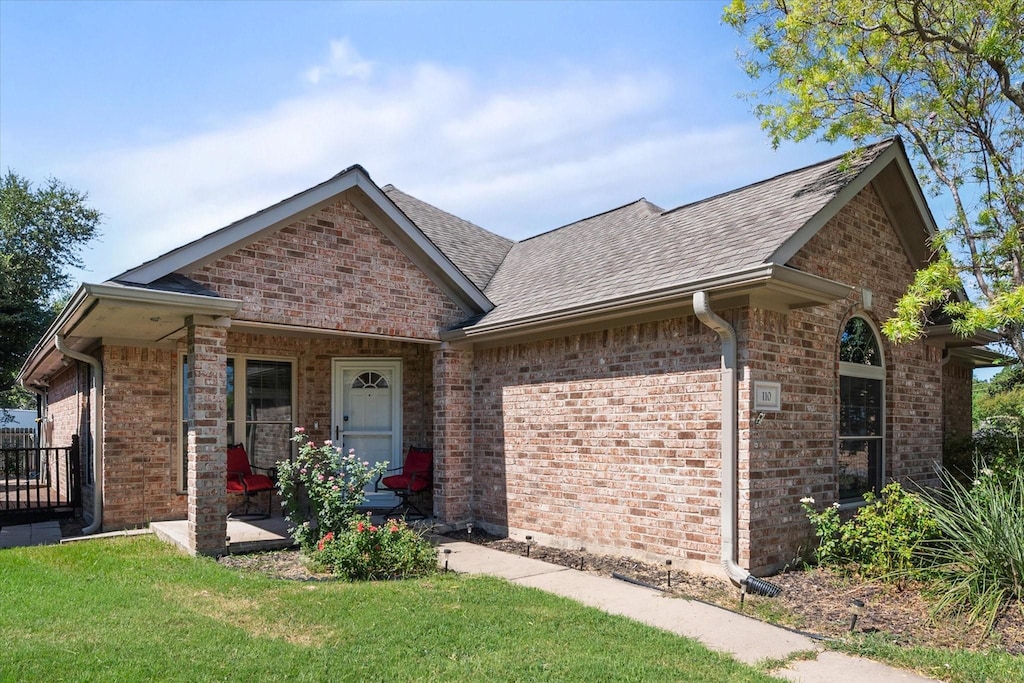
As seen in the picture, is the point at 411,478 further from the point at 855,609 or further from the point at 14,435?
the point at 14,435

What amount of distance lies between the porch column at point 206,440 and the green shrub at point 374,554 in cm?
122

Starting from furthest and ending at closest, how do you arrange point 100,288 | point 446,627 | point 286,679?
1. point 100,288
2. point 446,627
3. point 286,679

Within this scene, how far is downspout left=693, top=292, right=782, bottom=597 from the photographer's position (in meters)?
6.48

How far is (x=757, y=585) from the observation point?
627 centimetres

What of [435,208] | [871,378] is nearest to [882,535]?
[871,378]

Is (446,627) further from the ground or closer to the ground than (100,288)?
closer to the ground

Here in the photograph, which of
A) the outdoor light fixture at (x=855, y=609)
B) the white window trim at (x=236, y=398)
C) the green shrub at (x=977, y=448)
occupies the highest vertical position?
the white window trim at (x=236, y=398)

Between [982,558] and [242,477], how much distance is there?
8.22 meters

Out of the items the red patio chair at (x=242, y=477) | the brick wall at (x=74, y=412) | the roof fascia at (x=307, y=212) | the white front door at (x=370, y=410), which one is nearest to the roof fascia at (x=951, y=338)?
the roof fascia at (x=307, y=212)

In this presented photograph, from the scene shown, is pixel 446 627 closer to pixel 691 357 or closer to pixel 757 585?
pixel 757 585

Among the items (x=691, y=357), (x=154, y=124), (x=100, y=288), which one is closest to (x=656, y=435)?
(x=691, y=357)

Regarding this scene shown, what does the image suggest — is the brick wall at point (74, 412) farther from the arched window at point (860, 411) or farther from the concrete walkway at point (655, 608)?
the arched window at point (860, 411)

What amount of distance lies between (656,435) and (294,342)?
5.75m

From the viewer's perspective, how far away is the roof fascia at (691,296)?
619 centimetres
